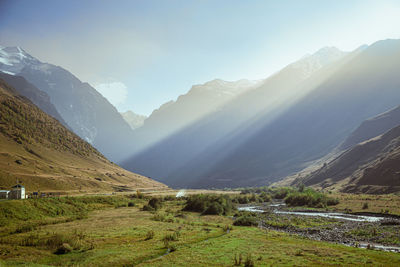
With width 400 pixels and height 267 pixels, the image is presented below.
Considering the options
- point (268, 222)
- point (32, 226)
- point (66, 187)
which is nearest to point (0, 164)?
point (66, 187)

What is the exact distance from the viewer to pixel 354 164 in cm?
16562

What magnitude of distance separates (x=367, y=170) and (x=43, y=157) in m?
156

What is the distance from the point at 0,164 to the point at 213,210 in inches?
2909

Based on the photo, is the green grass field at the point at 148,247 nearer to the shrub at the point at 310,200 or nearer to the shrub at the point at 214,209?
the shrub at the point at 214,209

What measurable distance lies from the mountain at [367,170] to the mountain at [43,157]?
376 ft

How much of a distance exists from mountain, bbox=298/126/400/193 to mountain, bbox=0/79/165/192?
11470cm

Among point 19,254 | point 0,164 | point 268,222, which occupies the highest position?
point 0,164

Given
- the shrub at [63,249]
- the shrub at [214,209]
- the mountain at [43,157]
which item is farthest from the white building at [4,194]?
the shrub at [214,209]

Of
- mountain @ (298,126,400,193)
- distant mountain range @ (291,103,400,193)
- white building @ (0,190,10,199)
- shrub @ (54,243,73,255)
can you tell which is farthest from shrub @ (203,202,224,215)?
mountain @ (298,126,400,193)

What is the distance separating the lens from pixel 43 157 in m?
124

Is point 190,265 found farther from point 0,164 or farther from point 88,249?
point 0,164

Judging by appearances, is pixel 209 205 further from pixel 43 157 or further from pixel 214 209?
pixel 43 157

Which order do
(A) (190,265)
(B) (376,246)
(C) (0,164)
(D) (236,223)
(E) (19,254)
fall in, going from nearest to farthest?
(A) (190,265)
(E) (19,254)
(B) (376,246)
(D) (236,223)
(C) (0,164)

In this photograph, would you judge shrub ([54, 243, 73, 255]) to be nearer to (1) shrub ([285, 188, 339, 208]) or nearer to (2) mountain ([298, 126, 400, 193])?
(1) shrub ([285, 188, 339, 208])
